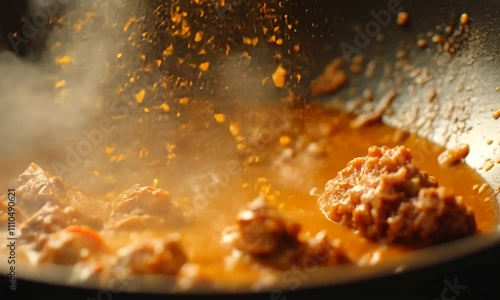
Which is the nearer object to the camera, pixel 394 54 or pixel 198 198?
pixel 198 198

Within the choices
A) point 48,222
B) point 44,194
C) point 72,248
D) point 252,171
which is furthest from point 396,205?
point 44,194

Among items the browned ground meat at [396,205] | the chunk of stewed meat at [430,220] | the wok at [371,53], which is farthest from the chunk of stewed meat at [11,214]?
the chunk of stewed meat at [430,220]

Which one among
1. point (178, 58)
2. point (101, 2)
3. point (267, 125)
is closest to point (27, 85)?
point (101, 2)

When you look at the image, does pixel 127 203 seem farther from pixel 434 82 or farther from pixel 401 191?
pixel 434 82

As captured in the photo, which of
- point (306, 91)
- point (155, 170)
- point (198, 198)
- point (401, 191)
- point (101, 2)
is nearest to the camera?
point (401, 191)

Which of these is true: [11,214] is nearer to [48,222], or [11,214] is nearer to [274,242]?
[48,222]

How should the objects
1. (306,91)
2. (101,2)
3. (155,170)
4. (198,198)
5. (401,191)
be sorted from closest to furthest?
(401,191) → (198,198) → (155,170) → (101,2) → (306,91)
